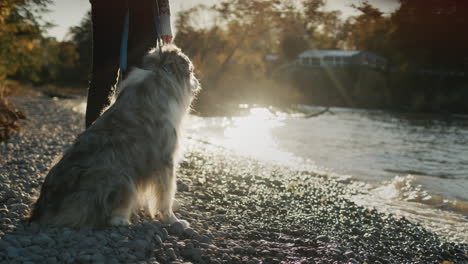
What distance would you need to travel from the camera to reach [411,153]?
44.6 ft

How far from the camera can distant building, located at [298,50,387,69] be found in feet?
178

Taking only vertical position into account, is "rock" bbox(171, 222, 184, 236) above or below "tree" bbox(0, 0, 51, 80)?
below

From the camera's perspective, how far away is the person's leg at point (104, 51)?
4.10m

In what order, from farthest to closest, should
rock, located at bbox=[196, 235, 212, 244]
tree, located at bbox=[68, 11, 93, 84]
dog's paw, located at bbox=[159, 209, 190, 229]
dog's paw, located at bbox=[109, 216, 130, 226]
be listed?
tree, located at bbox=[68, 11, 93, 84] → dog's paw, located at bbox=[159, 209, 190, 229] → rock, located at bbox=[196, 235, 212, 244] → dog's paw, located at bbox=[109, 216, 130, 226]

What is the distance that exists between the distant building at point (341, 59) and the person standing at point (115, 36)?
51784 millimetres

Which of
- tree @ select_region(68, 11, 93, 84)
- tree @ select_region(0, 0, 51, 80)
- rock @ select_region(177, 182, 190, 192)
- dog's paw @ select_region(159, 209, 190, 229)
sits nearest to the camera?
dog's paw @ select_region(159, 209, 190, 229)

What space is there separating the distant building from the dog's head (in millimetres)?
51817

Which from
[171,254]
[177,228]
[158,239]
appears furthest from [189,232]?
[171,254]

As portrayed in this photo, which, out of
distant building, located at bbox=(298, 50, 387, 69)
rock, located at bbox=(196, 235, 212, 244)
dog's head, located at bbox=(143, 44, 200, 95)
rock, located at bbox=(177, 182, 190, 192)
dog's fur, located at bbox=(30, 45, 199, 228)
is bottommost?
rock, located at bbox=(177, 182, 190, 192)

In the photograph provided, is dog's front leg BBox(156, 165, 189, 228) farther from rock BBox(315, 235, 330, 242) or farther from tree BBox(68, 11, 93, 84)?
tree BBox(68, 11, 93, 84)

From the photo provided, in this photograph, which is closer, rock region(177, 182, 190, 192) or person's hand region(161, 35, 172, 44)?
person's hand region(161, 35, 172, 44)

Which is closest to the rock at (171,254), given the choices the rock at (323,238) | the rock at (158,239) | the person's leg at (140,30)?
the rock at (158,239)

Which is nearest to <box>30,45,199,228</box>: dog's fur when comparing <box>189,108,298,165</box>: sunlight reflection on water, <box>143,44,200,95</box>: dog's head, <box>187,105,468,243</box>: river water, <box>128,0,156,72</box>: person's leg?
<box>143,44,200,95</box>: dog's head

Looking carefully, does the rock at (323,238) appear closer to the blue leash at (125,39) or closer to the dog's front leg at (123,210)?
the dog's front leg at (123,210)
